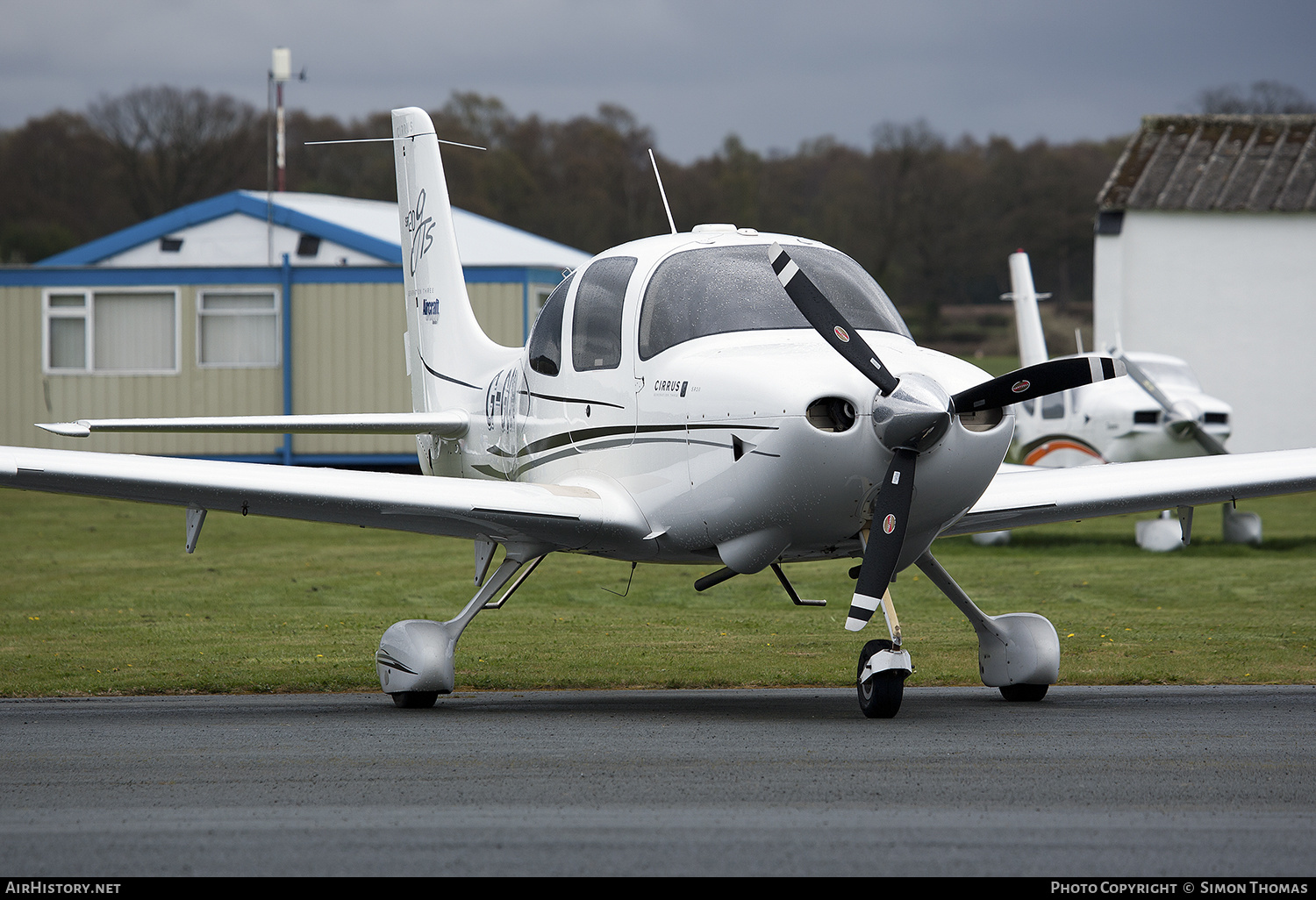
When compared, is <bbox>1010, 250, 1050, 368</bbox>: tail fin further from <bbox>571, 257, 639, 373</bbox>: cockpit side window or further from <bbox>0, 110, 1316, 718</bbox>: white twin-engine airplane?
<bbox>571, 257, 639, 373</bbox>: cockpit side window

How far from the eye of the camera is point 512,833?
5012 millimetres

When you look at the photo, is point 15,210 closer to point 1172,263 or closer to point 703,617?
point 1172,263

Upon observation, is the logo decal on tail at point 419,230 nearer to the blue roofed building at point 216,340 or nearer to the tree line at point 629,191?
the blue roofed building at point 216,340

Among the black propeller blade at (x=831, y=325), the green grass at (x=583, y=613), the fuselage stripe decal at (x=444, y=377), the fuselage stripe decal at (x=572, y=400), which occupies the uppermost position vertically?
the black propeller blade at (x=831, y=325)

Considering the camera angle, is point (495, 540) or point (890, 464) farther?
point (495, 540)

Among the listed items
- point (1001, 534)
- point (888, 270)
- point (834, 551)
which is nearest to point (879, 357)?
point (834, 551)

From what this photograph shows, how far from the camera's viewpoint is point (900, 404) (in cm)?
704

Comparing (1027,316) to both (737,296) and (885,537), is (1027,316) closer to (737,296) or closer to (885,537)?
(737,296)

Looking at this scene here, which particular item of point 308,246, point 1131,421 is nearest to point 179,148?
point 308,246

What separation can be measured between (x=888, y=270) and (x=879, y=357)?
5575 cm

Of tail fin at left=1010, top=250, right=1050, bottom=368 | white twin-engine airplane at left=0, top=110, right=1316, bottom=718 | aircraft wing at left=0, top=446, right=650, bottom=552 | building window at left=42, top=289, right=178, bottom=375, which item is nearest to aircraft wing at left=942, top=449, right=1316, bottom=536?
white twin-engine airplane at left=0, top=110, right=1316, bottom=718

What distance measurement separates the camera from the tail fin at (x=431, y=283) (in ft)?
39.6

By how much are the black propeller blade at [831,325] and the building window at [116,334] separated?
81.5 ft

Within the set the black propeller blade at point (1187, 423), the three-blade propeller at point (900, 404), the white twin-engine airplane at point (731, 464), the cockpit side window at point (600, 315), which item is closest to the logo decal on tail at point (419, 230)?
the white twin-engine airplane at point (731, 464)
